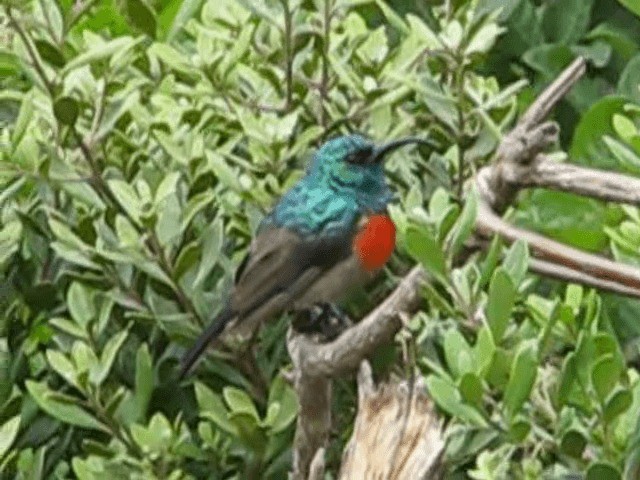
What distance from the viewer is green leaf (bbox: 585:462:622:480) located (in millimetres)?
2434

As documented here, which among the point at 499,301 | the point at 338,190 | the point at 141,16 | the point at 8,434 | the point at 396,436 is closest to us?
the point at 499,301

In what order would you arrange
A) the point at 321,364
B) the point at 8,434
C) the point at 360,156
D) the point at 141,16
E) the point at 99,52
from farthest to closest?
the point at 141,16
the point at 360,156
the point at 99,52
the point at 8,434
the point at 321,364

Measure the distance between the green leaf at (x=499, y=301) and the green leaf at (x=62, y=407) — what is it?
35.6 inches

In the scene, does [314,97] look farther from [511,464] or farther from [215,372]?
[511,464]

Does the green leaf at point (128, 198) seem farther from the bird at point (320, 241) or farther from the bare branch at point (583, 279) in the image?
the bare branch at point (583, 279)

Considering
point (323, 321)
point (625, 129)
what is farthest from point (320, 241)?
point (625, 129)

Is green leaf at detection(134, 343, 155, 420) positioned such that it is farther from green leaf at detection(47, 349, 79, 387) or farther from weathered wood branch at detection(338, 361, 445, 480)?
weathered wood branch at detection(338, 361, 445, 480)

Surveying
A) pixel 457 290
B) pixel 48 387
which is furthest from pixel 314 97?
pixel 457 290

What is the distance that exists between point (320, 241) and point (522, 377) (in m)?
1.26

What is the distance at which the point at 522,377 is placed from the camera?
96.2 inches

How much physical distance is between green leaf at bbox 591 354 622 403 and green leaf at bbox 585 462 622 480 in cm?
9

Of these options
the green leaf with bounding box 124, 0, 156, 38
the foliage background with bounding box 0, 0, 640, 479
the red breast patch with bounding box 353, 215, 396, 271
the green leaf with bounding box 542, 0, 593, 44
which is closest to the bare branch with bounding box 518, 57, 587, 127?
the foliage background with bounding box 0, 0, 640, 479

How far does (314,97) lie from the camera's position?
3.50 metres

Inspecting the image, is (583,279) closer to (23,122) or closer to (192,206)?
(192,206)
